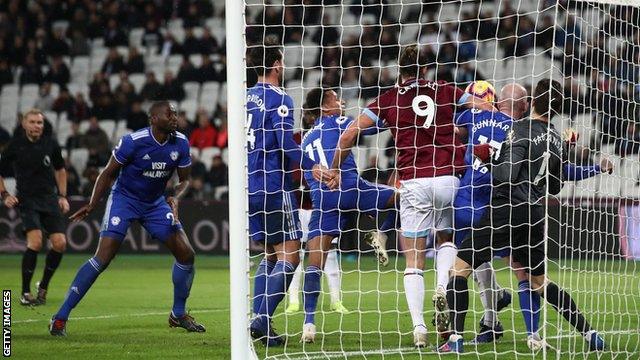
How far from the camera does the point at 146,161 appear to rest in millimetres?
9203

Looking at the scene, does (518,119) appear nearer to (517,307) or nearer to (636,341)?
(636,341)

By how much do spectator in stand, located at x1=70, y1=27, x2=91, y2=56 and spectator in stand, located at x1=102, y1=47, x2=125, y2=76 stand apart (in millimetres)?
1052

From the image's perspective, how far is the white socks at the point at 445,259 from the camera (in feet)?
27.9

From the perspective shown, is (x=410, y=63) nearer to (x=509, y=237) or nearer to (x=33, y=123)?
(x=509, y=237)

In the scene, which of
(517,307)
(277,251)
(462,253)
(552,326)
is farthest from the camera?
(517,307)

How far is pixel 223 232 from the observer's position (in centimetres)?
1812

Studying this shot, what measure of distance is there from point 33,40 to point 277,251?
55.5 feet

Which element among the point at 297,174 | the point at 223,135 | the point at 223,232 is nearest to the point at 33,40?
the point at 223,135

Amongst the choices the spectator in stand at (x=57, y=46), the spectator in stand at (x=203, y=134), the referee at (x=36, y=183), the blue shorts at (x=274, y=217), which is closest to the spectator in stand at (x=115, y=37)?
the spectator in stand at (x=57, y=46)

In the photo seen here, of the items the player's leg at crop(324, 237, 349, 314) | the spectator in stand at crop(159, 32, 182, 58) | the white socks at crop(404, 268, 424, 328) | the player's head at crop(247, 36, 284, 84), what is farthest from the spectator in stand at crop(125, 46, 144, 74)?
the white socks at crop(404, 268, 424, 328)

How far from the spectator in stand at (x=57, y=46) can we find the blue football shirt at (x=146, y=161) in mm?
15246

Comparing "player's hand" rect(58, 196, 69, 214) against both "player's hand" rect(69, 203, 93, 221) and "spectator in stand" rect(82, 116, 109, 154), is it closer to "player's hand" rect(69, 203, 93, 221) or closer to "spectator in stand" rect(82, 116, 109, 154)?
"player's hand" rect(69, 203, 93, 221)

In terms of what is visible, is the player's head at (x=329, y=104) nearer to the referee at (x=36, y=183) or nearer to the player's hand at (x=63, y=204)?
the player's hand at (x=63, y=204)

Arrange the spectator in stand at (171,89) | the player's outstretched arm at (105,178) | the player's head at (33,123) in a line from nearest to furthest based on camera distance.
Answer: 1. the player's outstretched arm at (105,178)
2. the player's head at (33,123)
3. the spectator in stand at (171,89)
